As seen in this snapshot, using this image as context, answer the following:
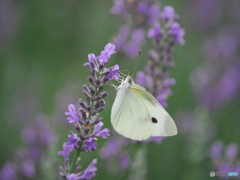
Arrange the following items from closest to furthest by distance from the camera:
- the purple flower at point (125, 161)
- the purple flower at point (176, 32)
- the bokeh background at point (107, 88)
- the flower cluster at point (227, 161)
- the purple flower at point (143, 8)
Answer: the purple flower at point (176, 32), the flower cluster at point (227, 161), the purple flower at point (125, 161), the purple flower at point (143, 8), the bokeh background at point (107, 88)

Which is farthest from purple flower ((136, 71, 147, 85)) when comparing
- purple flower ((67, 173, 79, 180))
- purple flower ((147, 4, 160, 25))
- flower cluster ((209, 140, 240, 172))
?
purple flower ((67, 173, 79, 180))

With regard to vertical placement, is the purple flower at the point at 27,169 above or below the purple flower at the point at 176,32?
below

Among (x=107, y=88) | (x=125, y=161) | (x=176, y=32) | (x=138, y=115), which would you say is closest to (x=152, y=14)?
(x=176, y=32)

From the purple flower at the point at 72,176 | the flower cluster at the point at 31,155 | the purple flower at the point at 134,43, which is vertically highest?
the purple flower at the point at 134,43

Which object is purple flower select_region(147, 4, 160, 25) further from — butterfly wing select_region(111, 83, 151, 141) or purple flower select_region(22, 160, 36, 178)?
purple flower select_region(22, 160, 36, 178)

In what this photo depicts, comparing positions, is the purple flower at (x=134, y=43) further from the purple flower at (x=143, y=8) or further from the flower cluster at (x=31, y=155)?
the flower cluster at (x=31, y=155)

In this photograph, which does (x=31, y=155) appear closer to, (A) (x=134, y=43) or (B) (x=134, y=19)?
(A) (x=134, y=43)

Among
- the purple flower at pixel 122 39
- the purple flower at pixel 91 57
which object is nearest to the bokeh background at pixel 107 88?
the purple flower at pixel 122 39
